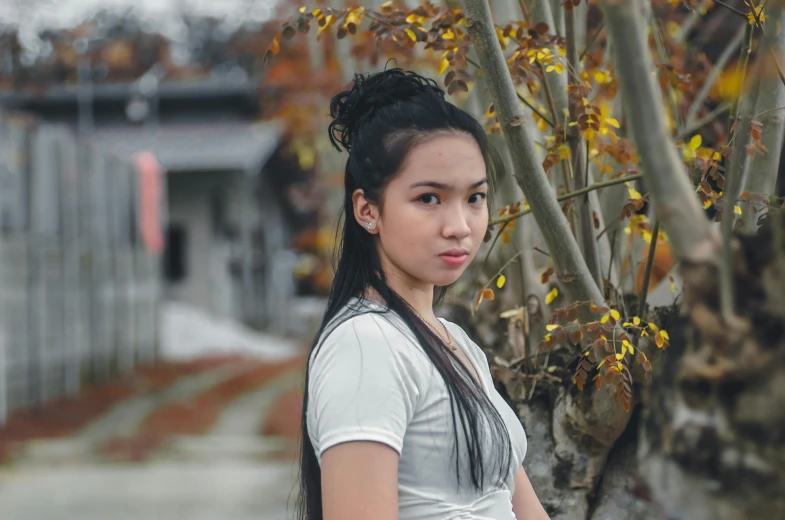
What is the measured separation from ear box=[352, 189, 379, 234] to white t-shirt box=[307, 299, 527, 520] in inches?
5.7

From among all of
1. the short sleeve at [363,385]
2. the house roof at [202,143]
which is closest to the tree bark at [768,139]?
the short sleeve at [363,385]

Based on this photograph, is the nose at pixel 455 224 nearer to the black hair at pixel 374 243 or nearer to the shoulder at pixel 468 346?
the black hair at pixel 374 243

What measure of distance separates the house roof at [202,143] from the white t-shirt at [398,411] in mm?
17187

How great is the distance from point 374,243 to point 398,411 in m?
0.38

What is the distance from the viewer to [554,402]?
265 cm

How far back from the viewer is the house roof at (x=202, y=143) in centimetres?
1920

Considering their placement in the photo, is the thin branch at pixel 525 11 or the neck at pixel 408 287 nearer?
the neck at pixel 408 287

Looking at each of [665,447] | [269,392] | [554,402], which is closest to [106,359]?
Result: [269,392]

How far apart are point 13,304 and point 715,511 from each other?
A: 32.3 ft

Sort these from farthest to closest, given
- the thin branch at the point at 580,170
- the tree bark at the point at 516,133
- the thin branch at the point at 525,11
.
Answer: the thin branch at the point at 525,11
the thin branch at the point at 580,170
the tree bark at the point at 516,133

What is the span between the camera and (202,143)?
21.5 metres

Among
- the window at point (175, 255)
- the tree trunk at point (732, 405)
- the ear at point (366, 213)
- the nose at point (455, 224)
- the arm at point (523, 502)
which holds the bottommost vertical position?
the arm at point (523, 502)

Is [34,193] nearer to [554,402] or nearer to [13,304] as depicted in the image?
[13,304]

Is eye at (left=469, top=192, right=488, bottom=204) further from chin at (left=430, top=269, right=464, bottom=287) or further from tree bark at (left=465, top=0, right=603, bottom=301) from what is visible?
tree bark at (left=465, top=0, right=603, bottom=301)
